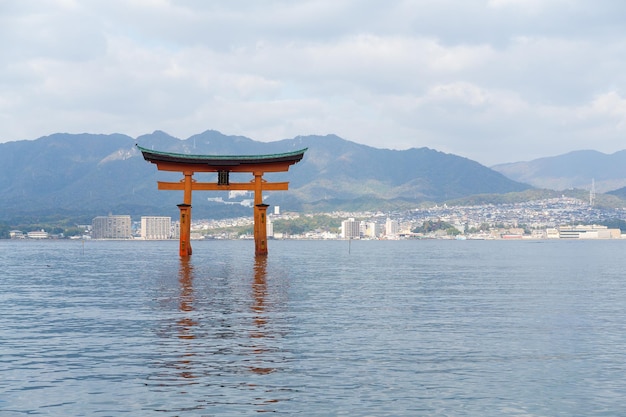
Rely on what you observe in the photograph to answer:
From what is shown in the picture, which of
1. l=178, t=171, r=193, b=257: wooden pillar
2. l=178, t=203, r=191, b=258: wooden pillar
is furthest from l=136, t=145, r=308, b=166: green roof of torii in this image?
l=178, t=203, r=191, b=258: wooden pillar

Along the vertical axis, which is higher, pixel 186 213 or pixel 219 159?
pixel 219 159

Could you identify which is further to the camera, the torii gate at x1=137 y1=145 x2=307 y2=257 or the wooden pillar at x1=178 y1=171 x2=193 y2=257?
the wooden pillar at x1=178 y1=171 x2=193 y2=257

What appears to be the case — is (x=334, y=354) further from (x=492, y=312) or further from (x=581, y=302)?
(x=581, y=302)

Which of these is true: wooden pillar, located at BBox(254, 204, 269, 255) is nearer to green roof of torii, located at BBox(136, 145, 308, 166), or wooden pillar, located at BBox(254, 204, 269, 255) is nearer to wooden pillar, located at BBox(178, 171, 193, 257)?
green roof of torii, located at BBox(136, 145, 308, 166)

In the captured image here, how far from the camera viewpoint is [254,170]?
8800 cm

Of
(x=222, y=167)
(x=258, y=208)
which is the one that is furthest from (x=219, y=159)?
(x=258, y=208)

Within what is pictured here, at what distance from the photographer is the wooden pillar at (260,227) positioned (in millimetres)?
88125

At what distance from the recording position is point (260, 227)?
91.2 meters

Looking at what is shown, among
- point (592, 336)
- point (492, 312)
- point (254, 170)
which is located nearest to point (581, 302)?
point (492, 312)

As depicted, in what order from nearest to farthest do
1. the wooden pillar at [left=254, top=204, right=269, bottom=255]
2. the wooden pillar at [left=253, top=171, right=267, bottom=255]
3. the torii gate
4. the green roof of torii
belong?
the green roof of torii < the torii gate < the wooden pillar at [left=253, top=171, right=267, bottom=255] < the wooden pillar at [left=254, top=204, right=269, bottom=255]

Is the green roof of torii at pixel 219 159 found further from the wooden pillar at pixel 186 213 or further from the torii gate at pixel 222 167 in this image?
the wooden pillar at pixel 186 213

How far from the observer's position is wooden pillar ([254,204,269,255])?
88125 mm

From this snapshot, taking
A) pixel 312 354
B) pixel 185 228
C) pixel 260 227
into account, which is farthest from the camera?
pixel 260 227

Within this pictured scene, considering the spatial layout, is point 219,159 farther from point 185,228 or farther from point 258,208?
point 185,228
